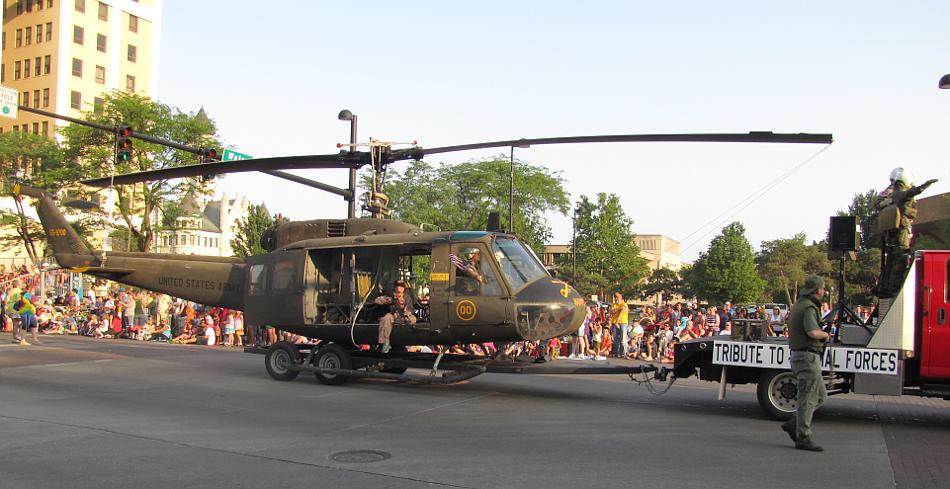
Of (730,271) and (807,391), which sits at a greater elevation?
(730,271)

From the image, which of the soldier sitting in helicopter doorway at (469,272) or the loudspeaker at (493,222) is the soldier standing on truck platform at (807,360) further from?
the loudspeaker at (493,222)

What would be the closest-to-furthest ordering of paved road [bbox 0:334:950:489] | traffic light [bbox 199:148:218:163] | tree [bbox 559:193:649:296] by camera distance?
paved road [bbox 0:334:950:489] → traffic light [bbox 199:148:218:163] → tree [bbox 559:193:649:296]

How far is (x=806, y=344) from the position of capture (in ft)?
26.9

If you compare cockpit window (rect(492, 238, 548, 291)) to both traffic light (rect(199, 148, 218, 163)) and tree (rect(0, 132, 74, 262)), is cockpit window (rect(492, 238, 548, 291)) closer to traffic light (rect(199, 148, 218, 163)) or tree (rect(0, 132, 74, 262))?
traffic light (rect(199, 148, 218, 163))

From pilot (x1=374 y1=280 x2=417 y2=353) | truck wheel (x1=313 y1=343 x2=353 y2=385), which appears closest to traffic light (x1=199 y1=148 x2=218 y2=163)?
truck wheel (x1=313 y1=343 x2=353 y2=385)

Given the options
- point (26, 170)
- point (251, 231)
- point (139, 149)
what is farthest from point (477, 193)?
point (26, 170)

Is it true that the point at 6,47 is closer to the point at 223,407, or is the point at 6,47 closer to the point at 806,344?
the point at 223,407

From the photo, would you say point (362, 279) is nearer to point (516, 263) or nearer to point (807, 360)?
point (516, 263)

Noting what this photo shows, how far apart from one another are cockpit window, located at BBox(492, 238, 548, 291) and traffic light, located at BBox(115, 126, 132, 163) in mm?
9860

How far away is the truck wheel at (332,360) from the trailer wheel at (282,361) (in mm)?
458

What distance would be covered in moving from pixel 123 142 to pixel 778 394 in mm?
14742

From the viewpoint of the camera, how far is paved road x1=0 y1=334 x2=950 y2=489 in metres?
6.80

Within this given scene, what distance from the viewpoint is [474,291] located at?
39.4ft

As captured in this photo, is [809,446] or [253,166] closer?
[809,446]
